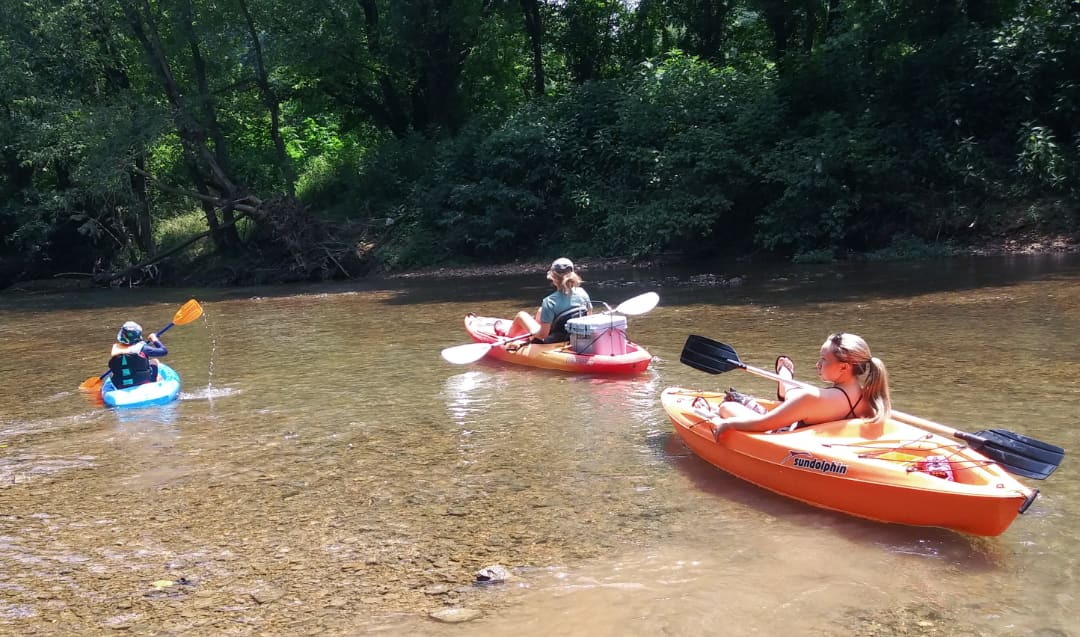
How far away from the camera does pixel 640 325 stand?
11.7 meters

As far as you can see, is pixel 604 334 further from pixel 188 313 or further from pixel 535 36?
pixel 535 36

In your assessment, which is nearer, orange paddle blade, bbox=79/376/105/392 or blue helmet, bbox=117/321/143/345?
blue helmet, bbox=117/321/143/345

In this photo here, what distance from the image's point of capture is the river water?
4.04m

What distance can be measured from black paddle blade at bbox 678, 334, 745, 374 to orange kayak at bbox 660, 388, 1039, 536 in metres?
1.04

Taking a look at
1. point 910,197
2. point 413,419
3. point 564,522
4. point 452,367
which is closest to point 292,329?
point 452,367

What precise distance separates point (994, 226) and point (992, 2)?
5075 millimetres

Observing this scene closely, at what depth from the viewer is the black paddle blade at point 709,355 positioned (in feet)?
21.6

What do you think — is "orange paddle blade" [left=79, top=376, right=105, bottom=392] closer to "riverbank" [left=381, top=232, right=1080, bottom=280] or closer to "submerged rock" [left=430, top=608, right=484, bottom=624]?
"submerged rock" [left=430, top=608, right=484, bottom=624]

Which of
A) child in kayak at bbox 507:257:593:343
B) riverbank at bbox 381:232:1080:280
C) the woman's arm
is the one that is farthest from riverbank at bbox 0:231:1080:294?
the woman's arm

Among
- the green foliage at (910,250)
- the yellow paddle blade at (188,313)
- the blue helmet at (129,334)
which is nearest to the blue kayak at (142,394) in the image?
the blue helmet at (129,334)

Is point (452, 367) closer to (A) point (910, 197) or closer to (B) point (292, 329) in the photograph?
(B) point (292, 329)

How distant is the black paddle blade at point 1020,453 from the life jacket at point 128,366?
723 cm

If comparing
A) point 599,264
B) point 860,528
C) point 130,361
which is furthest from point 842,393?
point 599,264

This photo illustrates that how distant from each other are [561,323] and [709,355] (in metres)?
2.89
